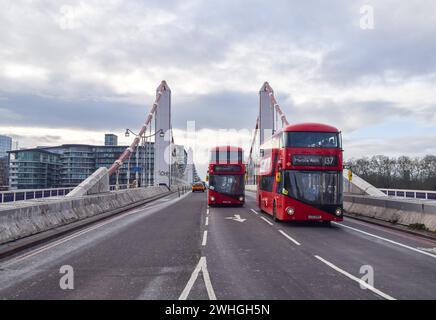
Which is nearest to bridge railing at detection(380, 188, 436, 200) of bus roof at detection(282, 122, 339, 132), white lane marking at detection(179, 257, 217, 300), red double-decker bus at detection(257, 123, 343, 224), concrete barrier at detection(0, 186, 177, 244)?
red double-decker bus at detection(257, 123, 343, 224)

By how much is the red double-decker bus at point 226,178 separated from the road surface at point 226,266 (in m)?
13.5

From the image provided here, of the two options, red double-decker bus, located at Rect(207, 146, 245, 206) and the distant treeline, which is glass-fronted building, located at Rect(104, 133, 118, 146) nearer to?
the distant treeline

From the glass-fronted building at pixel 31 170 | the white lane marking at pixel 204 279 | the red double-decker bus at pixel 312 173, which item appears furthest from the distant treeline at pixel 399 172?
the glass-fronted building at pixel 31 170

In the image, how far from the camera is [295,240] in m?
13.3

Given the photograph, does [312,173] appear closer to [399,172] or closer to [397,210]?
[397,210]

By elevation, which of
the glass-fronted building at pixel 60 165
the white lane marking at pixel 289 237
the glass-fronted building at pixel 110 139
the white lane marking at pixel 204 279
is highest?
the glass-fronted building at pixel 110 139

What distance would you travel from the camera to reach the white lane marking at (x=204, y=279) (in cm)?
660

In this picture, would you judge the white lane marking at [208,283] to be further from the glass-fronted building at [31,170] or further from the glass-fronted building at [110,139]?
the glass-fronted building at [110,139]

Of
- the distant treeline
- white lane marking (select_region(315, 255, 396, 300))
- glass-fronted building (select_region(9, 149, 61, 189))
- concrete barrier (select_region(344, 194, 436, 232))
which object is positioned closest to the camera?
white lane marking (select_region(315, 255, 396, 300))

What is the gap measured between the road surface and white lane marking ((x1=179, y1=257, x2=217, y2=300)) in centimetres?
2

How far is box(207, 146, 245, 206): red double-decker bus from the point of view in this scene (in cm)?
2898
